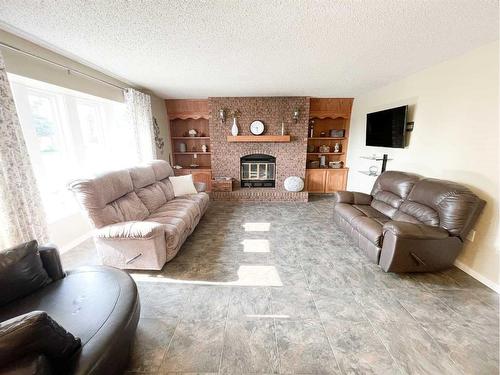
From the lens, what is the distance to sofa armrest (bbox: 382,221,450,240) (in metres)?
2.06

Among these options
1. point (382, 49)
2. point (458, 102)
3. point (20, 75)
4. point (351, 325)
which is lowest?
point (351, 325)

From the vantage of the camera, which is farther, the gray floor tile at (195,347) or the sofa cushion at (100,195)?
the sofa cushion at (100,195)

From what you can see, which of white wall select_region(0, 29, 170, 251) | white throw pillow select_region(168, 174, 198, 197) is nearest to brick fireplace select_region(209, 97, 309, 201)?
white throw pillow select_region(168, 174, 198, 197)

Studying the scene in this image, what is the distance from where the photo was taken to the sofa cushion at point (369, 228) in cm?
230

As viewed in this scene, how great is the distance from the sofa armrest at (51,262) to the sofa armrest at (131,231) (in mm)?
563

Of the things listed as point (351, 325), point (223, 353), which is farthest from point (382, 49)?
point (223, 353)

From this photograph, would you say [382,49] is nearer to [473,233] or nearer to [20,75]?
[473,233]

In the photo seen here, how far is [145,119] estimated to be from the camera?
4199mm

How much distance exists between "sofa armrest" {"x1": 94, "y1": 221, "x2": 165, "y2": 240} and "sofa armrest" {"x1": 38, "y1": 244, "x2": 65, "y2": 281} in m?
0.56

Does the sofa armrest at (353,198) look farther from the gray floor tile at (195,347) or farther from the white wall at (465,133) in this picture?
the gray floor tile at (195,347)

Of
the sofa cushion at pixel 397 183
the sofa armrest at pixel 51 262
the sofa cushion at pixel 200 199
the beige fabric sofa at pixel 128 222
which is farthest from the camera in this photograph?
the sofa cushion at pixel 200 199

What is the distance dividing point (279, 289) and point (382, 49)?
2.80 metres

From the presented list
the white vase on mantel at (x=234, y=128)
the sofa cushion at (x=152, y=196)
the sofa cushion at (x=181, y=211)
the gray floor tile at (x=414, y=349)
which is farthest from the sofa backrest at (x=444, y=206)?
the white vase on mantel at (x=234, y=128)

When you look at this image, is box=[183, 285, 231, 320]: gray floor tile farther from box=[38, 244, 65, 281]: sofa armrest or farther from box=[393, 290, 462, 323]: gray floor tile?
box=[393, 290, 462, 323]: gray floor tile
